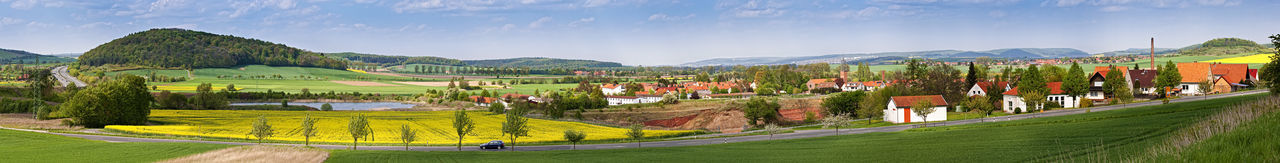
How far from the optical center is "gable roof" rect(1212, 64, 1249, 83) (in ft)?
229

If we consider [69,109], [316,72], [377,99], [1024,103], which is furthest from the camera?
[316,72]

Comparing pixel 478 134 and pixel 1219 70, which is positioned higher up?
pixel 1219 70

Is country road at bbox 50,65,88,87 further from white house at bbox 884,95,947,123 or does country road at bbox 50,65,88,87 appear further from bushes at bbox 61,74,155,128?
white house at bbox 884,95,947,123

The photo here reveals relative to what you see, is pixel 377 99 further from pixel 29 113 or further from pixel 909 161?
pixel 909 161

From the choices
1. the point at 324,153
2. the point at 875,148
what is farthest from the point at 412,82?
the point at 875,148

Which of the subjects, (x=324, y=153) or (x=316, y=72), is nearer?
(x=324, y=153)

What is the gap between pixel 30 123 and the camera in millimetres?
51000

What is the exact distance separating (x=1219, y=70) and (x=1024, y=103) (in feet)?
99.2

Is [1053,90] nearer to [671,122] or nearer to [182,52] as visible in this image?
[671,122]

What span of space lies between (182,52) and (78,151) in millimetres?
164284

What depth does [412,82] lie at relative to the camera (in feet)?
551

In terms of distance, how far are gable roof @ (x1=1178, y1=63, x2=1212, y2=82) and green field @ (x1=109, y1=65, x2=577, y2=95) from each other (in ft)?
328

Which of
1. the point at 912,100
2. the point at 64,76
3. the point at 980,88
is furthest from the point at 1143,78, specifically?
the point at 64,76

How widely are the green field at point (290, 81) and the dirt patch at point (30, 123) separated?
61.6 metres
